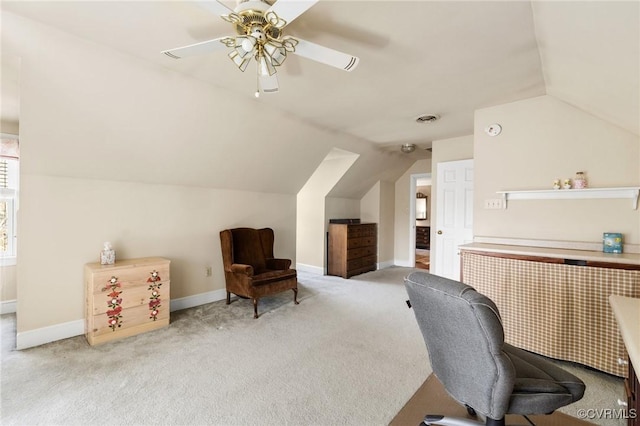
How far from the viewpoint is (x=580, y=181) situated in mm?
2598

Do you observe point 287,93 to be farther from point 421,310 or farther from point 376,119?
point 421,310

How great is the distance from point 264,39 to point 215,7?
0.32m

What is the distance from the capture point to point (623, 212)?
248cm

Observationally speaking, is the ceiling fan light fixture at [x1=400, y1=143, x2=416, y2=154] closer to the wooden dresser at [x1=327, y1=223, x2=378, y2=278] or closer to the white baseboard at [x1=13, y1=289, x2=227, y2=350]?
the wooden dresser at [x1=327, y1=223, x2=378, y2=278]

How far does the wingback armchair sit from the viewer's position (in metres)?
3.34

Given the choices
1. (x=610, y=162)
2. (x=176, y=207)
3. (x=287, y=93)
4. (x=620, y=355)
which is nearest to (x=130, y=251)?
(x=176, y=207)

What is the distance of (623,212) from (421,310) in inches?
96.6

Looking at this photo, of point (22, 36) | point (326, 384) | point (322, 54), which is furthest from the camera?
point (326, 384)

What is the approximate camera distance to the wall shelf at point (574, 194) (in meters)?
2.43

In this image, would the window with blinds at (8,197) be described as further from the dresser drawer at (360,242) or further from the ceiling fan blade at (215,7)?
the dresser drawer at (360,242)

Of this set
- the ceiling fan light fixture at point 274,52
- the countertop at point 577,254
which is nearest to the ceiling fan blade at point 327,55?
the ceiling fan light fixture at point 274,52

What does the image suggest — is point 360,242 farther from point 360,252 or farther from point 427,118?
point 427,118

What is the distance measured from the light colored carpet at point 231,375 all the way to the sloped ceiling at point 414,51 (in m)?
2.06

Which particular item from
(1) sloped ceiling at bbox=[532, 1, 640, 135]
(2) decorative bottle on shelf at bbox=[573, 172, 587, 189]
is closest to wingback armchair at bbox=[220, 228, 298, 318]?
(2) decorative bottle on shelf at bbox=[573, 172, 587, 189]
